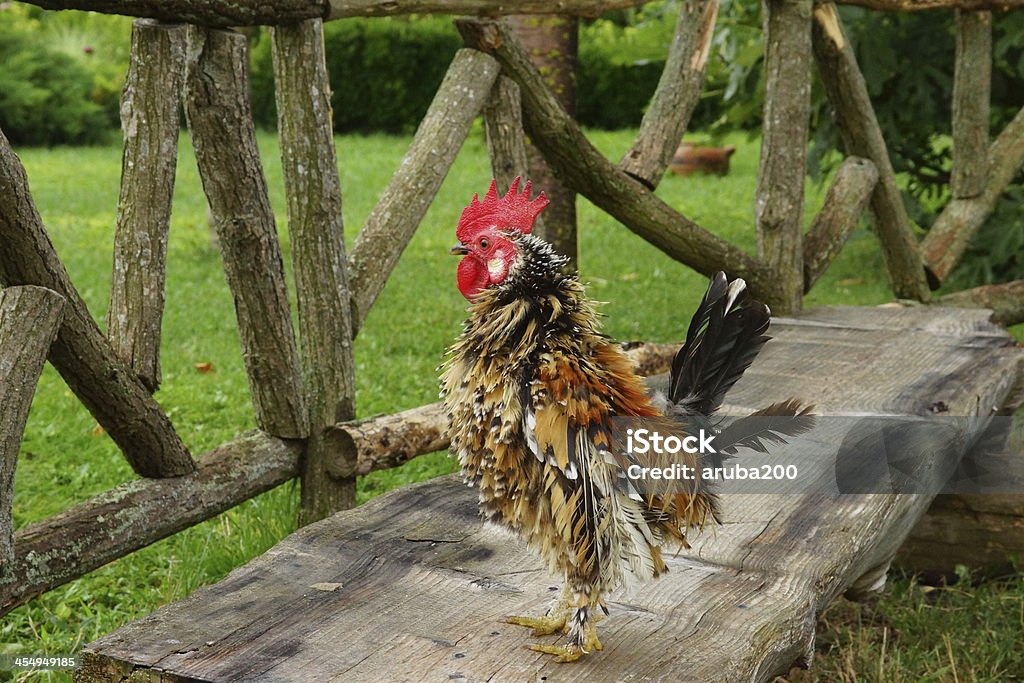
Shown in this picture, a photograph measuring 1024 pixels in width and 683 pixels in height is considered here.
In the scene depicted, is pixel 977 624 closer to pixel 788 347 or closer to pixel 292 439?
pixel 788 347

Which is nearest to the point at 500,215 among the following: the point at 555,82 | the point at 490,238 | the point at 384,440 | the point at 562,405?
the point at 490,238

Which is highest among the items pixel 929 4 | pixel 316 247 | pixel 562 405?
pixel 929 4

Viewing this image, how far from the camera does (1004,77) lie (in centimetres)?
800

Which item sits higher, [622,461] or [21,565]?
[622,461]

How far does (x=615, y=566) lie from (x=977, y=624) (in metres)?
2.33

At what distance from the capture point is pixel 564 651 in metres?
2.36

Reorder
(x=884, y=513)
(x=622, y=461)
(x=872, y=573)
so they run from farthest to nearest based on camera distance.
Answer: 1. (x=872, y=573)
2. (x=884, y=513)
3. (x=622, y=461)

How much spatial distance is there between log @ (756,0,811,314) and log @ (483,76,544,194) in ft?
4.35

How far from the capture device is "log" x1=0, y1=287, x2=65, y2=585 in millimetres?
2619

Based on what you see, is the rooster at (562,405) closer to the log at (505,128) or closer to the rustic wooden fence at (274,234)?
the rustic wooden fence at (274,234)

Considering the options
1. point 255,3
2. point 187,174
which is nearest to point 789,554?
point 255,3

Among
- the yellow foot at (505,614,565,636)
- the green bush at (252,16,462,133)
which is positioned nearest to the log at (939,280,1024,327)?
the yellow foot at (505,614,565,636)

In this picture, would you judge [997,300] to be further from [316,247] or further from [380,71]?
[380,71]

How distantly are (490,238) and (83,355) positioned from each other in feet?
4.09
